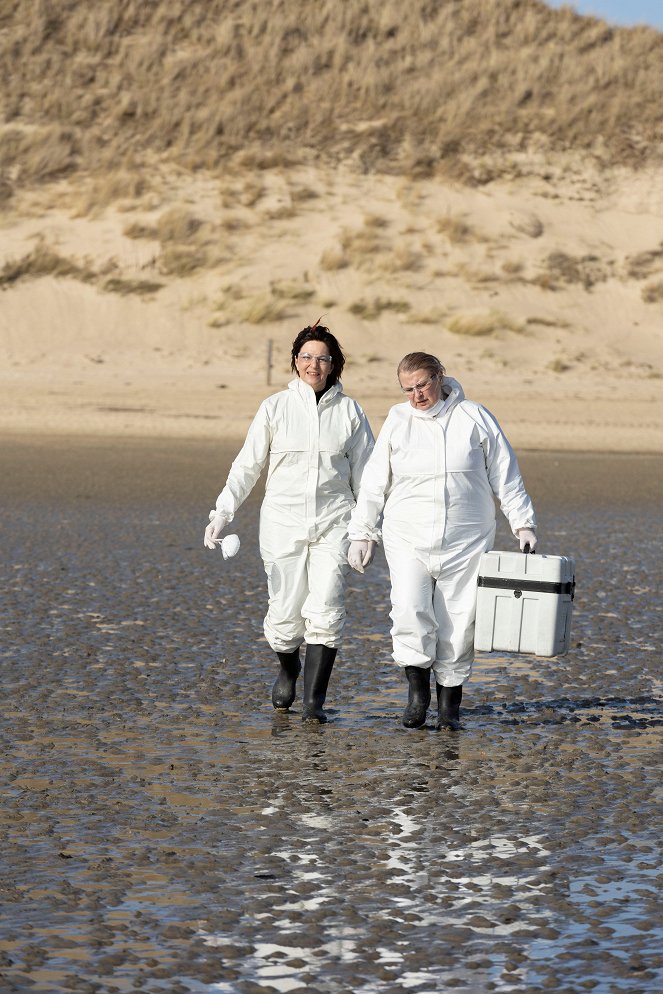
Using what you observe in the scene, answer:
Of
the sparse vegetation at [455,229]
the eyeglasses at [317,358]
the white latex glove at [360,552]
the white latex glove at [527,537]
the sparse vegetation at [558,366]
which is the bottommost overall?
the white latex glove at [360,552]

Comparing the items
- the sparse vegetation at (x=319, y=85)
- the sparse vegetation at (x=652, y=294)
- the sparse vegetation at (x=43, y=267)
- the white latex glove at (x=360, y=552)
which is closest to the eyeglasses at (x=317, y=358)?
the white latex glove at (x=360, y=552)

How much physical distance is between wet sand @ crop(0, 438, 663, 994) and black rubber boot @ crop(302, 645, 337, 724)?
4.3 inches

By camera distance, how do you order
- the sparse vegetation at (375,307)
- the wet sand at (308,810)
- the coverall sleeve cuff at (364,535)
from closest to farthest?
the wet sand at (308,810), the coverall sleeve cuff at (364,535), the sparse vegetation at (375,307)

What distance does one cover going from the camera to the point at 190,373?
1213 inches

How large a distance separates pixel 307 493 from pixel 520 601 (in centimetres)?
104

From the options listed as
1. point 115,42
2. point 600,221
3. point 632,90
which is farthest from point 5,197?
point 632,90

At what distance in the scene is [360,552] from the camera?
6957 millimetres

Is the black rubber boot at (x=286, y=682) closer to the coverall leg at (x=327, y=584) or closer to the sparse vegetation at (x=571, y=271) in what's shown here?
the coverall leg at (x=327, y=584)

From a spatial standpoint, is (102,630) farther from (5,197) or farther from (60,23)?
(60,23)

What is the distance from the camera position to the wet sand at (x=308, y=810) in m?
4.40

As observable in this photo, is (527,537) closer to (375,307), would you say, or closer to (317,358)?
(317,358)

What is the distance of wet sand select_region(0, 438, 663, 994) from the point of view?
14.4ft

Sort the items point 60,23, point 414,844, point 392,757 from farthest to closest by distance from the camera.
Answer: point 60,23, point 392,757, point 414,844

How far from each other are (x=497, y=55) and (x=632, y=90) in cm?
351
